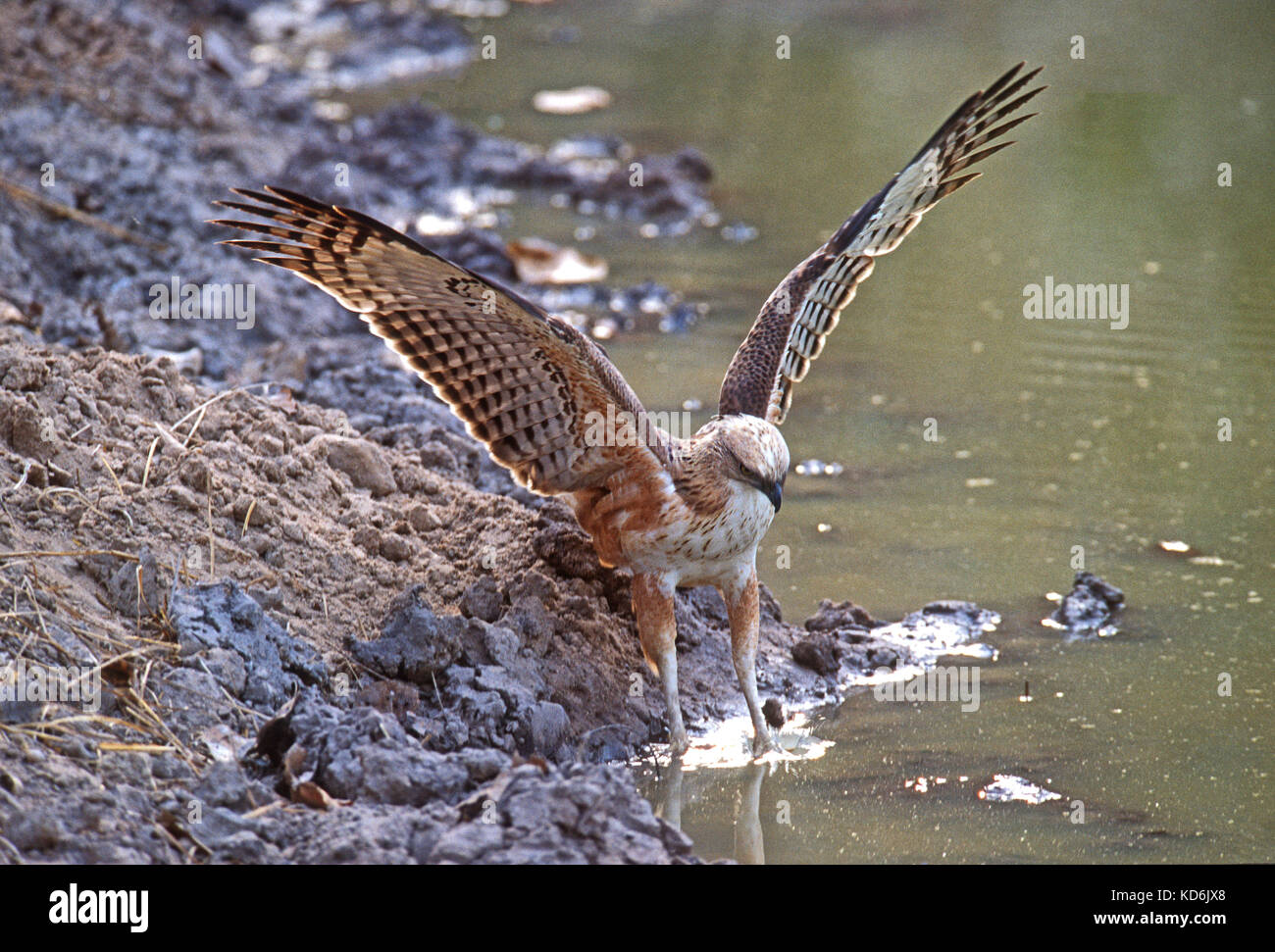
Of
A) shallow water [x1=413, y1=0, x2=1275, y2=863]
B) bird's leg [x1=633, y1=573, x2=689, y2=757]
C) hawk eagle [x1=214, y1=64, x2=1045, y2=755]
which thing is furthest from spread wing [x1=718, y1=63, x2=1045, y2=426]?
shallow water [x1=413, y1=0, x2=1275, y2=863]

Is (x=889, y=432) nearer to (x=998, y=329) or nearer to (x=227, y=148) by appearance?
(x=998, y=329)

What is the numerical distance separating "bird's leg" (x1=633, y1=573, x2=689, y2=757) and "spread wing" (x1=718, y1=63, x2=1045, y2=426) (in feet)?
2.69

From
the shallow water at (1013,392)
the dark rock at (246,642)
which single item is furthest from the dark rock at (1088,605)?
the dark rock at (246,642)

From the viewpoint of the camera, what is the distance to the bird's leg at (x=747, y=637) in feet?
17.0

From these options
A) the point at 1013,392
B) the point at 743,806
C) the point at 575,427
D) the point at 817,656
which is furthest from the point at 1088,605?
the point at 1013,392

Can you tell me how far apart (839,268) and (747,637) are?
1601 mm

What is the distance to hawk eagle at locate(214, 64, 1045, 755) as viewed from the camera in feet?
15.8

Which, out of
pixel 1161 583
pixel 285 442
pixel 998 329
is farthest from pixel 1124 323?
pixel 285 442

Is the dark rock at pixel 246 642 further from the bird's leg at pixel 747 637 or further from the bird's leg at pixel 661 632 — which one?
the bird's leg at pixel 747 637

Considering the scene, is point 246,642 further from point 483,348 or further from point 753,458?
point 753,458

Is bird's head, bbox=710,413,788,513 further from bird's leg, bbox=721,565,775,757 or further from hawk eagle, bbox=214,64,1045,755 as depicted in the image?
bird's leg, bbox=721,565,775,757

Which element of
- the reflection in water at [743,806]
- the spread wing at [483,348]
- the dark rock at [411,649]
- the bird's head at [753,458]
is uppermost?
the spread wing at [483,348]

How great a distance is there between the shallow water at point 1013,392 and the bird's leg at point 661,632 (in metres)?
0.25

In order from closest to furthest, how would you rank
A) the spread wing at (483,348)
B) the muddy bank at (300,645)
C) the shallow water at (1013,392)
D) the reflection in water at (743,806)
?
the muddy bank at (300,645) < the reflection in water at (743,806) < the spread wing at (483,348) < the shallow water at (1013,392)
